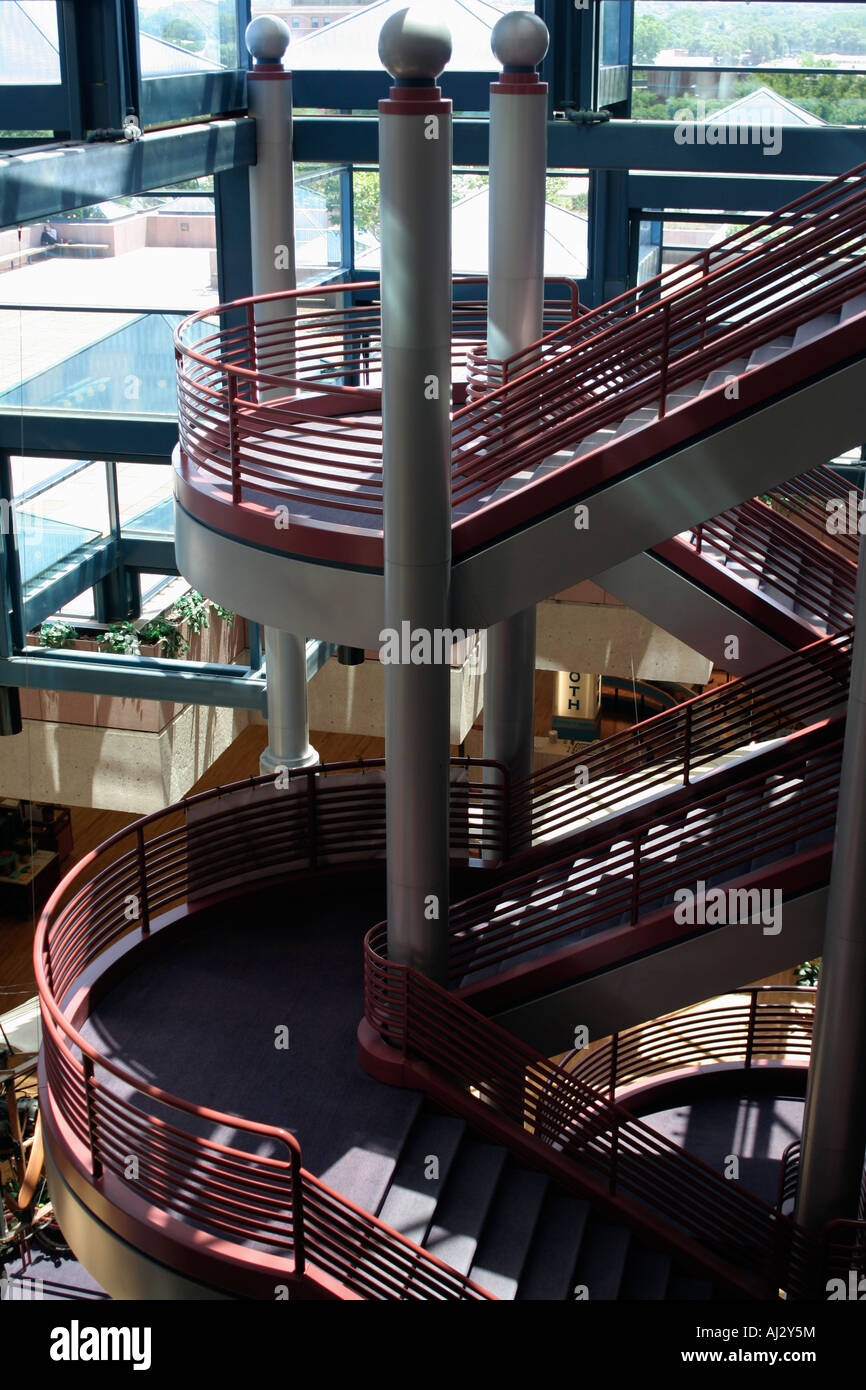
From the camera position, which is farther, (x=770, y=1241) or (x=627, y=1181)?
(x=627, y=1181)

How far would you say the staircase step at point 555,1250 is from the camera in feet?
27.5

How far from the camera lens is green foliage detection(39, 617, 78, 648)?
624 inches

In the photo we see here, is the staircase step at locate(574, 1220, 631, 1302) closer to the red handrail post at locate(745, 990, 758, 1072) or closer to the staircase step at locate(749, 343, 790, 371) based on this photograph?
the red handrail post at locate(745, 990, 758, 1072)

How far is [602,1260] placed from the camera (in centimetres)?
891

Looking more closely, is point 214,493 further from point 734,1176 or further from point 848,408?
point 734,1176

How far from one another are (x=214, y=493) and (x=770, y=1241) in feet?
20.6

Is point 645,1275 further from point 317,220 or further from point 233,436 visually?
point 317,220

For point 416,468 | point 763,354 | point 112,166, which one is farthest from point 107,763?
point 763,354

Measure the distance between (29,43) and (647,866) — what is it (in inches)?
316

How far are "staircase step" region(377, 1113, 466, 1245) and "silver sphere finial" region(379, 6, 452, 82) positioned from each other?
6142 millimetres

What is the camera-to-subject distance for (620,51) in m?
14.2

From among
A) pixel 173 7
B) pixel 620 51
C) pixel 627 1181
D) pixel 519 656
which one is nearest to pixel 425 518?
pixel 519 656

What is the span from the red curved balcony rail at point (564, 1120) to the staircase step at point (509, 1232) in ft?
0.59

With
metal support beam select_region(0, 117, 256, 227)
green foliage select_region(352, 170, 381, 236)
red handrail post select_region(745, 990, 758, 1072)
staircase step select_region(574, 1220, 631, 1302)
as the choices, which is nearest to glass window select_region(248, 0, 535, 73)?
metal support beam select_region(0, 117, 256, 227)
